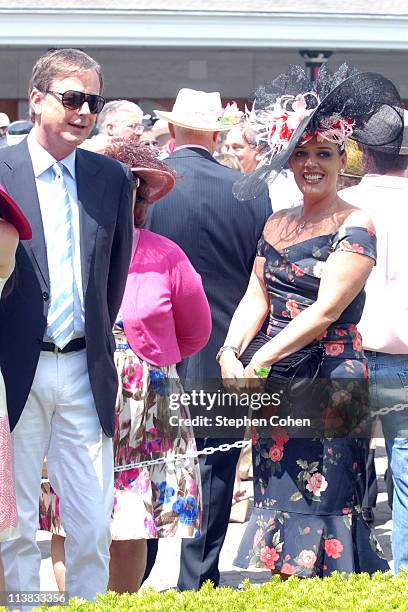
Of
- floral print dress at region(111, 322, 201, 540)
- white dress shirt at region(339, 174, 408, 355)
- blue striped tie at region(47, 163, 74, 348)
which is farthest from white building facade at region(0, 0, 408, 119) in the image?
blue striped tie at region(47, 163, 74, 348)

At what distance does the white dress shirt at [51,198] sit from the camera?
430cm

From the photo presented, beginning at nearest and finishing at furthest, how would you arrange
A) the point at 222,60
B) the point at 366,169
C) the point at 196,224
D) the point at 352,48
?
the point at 366,169, the point at 196,224, the point at 352,48, the point at 222,60

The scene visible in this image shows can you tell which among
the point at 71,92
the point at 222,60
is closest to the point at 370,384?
the point at 71,92

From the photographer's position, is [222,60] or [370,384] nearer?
[370,384]

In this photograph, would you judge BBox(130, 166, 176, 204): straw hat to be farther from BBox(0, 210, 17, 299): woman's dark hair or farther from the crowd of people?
BBox(0, 210, 17, 299): woman's dark hair

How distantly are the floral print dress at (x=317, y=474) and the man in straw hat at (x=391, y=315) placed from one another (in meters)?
0.38

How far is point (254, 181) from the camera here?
511 centimetres

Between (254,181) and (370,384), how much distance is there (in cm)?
96

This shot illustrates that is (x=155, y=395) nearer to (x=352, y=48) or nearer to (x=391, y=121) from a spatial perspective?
(x=391, y=121)

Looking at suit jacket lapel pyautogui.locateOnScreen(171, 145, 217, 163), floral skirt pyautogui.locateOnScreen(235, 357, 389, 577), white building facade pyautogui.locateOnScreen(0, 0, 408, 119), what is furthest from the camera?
white building facade pyautogui.locateOnScreen(0, 0, 408, 119)

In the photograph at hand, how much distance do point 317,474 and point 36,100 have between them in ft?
5.69

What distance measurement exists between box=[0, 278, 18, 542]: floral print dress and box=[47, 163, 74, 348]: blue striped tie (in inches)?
14.0

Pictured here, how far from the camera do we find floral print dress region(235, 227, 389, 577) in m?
4.72

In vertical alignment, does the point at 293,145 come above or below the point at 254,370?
above
